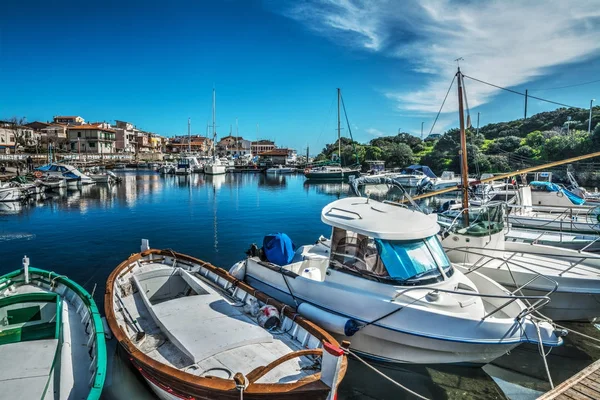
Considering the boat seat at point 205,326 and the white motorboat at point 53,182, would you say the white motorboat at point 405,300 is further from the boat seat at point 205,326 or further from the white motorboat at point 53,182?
the white motorboat at point 53,182

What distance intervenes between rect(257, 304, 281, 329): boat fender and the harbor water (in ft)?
6.76

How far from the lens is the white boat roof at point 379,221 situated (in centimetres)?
758

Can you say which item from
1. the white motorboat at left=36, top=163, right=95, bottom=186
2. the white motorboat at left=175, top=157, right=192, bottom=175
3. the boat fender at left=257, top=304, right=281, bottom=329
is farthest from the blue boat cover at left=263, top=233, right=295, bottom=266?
the white motorboat at left=175, top=157, right=192, bottom=175

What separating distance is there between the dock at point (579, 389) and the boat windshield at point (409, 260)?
2.67 metres

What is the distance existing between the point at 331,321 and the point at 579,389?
4293mm

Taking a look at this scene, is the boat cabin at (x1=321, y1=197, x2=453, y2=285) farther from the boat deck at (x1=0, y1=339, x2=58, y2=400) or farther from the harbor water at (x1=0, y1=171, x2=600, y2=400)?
the boat deck at (x1=0, y1=339, x2=58, y2=400)

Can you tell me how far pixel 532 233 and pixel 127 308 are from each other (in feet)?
52.4

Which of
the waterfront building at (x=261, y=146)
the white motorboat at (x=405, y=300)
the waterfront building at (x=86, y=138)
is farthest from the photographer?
the waterfront building at (x=261, y=146)

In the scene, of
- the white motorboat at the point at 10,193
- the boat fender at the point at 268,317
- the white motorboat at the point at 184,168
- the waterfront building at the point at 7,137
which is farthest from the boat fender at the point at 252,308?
the waterfront building at the point at 7,137

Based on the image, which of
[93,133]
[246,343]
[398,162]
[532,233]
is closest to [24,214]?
[246,343]

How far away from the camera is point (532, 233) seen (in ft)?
50.4

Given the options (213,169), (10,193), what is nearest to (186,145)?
(213,169)

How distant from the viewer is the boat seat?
6270 mm

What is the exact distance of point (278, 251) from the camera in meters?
10.6
